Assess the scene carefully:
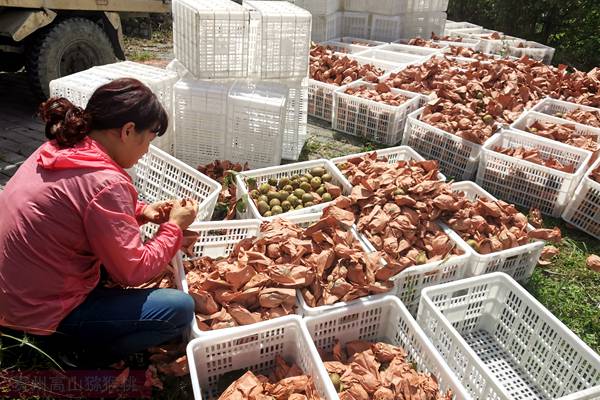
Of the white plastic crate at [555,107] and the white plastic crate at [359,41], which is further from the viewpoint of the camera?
the white plastic crate at [359,41]

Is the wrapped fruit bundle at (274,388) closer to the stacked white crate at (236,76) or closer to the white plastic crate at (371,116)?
the stacked white crate at (236,76)

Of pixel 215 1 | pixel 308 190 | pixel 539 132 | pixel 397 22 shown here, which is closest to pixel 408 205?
pixel 308 190

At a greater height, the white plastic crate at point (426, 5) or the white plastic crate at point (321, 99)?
the white plastic crate at point (426, 5)

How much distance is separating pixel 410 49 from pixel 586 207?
458 cm

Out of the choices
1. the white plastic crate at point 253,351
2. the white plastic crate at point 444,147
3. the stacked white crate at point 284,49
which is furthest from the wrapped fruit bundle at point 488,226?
the stacked white crate at point 284,49

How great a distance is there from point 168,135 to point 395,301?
3.06m

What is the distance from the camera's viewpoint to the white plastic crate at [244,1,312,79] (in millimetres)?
4582

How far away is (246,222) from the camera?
3.37 metres

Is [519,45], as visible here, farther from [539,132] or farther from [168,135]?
[168,135]

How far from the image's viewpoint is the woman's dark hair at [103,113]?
7.18ft

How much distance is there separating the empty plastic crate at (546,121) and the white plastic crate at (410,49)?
2661 mm

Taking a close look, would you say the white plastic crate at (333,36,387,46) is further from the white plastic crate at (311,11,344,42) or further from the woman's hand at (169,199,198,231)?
the woman's hand at (169,199,198,231)

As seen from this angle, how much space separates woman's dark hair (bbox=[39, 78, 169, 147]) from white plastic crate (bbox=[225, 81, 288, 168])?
2.19 meters

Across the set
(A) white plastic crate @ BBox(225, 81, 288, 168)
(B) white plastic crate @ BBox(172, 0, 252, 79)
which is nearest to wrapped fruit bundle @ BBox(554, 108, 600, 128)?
(A) white plastic crate @ BBox(225, 81, 288, 168)
